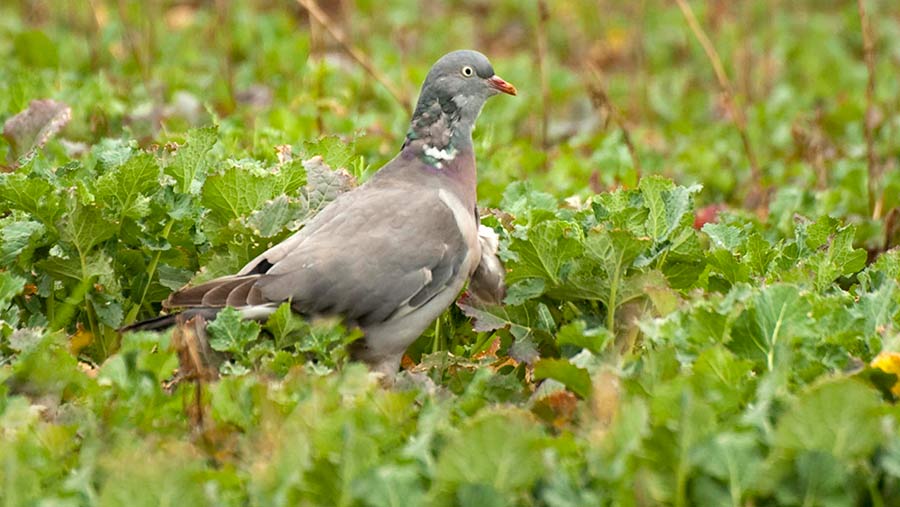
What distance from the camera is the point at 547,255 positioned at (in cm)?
457

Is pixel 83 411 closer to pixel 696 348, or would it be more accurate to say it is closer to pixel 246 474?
pixel 246 474

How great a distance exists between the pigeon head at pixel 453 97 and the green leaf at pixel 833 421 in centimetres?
217

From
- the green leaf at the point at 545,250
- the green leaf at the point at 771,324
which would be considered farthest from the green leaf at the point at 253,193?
the green leaf at the point at 771,324

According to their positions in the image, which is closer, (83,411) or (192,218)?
(83,411)

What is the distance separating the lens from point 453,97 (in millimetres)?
5379

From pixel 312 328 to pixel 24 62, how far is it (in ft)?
19.4

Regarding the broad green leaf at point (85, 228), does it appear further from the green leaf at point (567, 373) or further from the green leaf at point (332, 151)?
the green leaf at point (567, 373)

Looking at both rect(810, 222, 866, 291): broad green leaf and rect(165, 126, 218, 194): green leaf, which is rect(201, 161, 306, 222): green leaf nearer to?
rect(165, 126, 218, 194): green leaf

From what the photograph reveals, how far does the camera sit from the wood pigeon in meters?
4.55

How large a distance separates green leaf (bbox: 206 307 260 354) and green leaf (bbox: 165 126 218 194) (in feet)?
2.98

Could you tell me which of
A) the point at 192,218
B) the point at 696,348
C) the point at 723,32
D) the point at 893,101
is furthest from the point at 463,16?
the point at 696,348

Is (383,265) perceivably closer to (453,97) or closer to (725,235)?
(453,97)

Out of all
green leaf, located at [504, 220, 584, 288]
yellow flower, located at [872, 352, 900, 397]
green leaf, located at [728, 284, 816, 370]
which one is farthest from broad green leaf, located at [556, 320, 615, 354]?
yellow flower, located at [872, 352, 900, 397]

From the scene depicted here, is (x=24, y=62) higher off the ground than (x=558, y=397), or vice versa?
(x=558, y=397)
